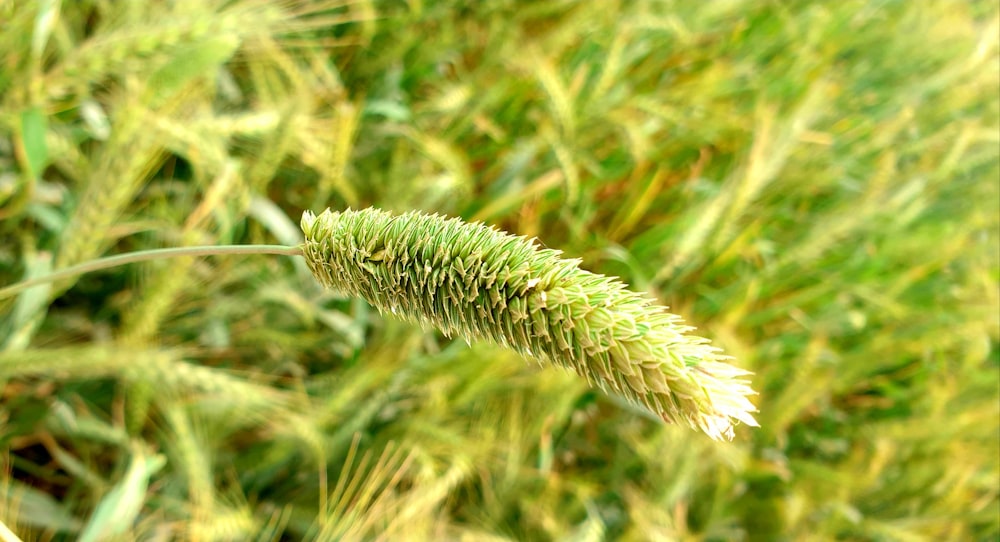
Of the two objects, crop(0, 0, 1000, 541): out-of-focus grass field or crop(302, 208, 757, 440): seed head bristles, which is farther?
crop(0, 0, 1000, 541): out-of-focus grass field

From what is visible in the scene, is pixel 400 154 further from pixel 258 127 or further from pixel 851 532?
pixel 851 532

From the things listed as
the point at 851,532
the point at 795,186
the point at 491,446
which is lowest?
the point at 851,532

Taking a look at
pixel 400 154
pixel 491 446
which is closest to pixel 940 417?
pixel 491 446

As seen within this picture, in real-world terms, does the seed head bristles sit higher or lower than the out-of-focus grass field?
higher

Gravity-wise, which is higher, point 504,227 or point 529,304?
point 529,304

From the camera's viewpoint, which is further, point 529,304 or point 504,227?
point 504,227
